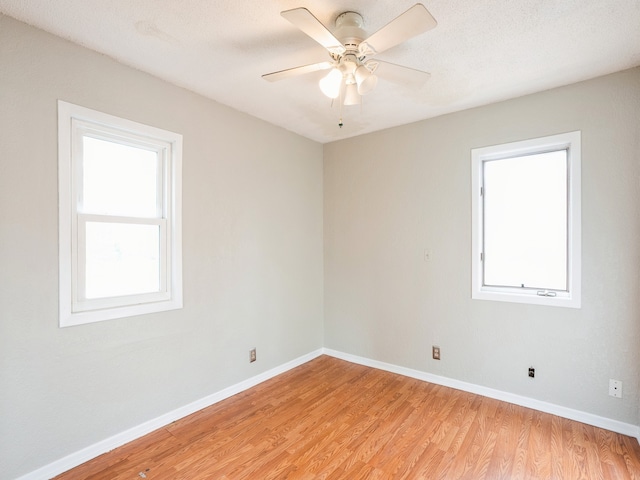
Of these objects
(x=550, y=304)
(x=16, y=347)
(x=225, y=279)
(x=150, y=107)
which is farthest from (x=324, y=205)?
(x=16, y=347)

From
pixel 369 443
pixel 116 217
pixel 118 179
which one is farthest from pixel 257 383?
pixel 118 179

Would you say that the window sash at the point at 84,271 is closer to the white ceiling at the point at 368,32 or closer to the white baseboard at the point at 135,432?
the white baseboard at the point at 135,432

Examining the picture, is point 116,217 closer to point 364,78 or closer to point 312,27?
point 312,27

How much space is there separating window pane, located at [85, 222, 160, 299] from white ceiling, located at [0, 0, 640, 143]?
118 cm

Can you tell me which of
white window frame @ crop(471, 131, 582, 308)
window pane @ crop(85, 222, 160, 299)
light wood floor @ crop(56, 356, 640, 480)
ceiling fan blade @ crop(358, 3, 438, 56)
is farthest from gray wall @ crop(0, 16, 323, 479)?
white window frame @ crop(471, 131, 582, 308)

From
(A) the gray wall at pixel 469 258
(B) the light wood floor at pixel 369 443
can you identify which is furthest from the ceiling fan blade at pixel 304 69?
(B) the light wood floor at pixel 369 443

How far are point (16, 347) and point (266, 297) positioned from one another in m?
1.91

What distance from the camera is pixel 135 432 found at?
2.26m

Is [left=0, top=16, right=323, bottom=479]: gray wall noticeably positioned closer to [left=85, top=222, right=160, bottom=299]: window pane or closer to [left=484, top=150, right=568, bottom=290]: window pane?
[left=85, top=222, right=160, bottom=299]: window pane

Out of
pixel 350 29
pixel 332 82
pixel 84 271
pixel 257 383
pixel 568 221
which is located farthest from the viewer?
pixel 257 383

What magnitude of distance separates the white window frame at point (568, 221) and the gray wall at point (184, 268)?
1.83m

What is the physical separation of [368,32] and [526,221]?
6.80 ft

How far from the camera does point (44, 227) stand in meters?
1.89

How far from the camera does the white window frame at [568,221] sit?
2.47m
